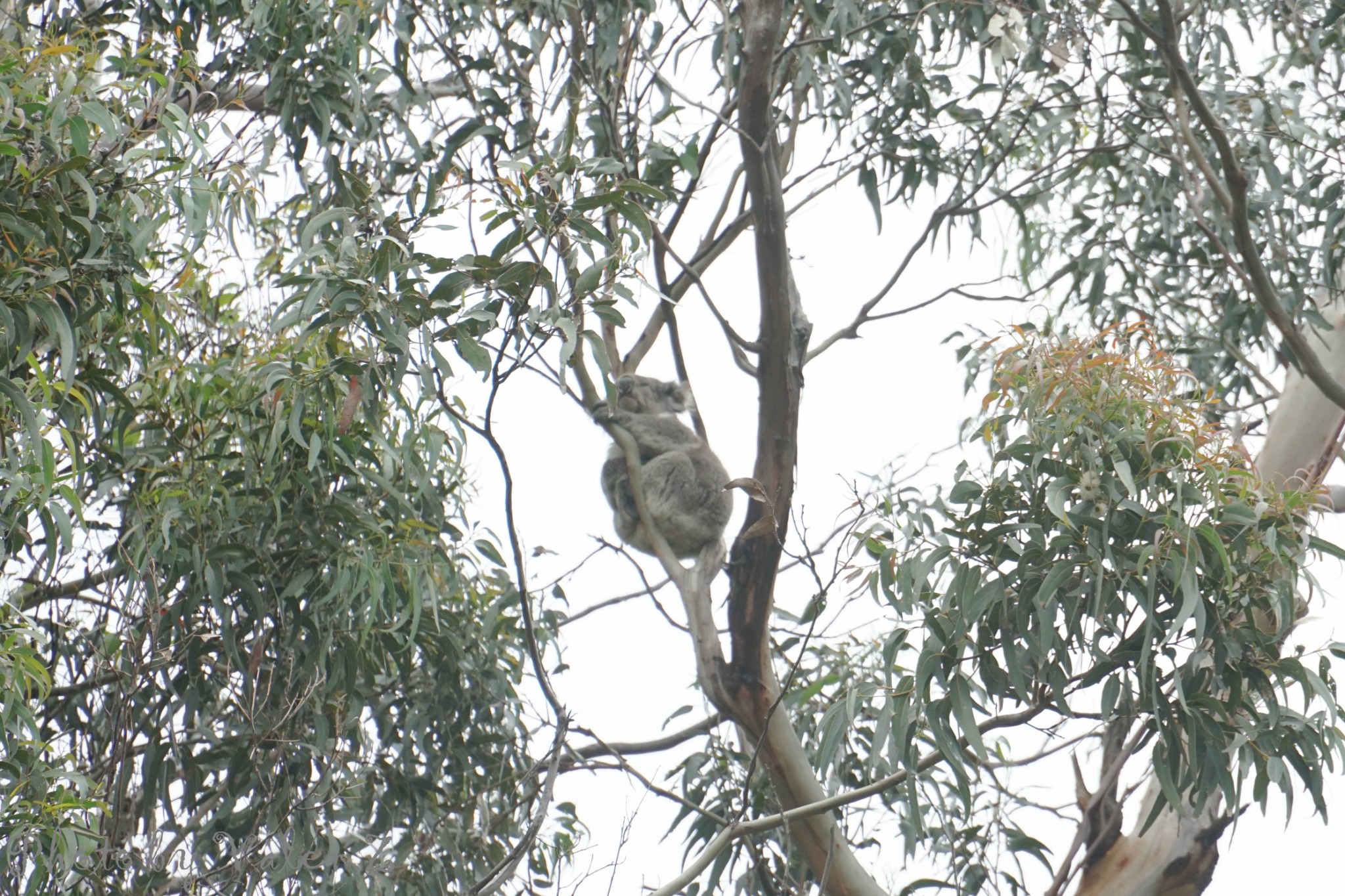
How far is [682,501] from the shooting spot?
15.1 ft

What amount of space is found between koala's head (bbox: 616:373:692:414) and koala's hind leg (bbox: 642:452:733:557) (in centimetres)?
20

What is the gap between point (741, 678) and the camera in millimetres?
3205

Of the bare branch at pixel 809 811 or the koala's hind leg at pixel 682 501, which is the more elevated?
the koala's hind leg at pixel 682 501

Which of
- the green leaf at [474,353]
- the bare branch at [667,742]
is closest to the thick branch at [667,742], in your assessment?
the bare branch at [667,742]

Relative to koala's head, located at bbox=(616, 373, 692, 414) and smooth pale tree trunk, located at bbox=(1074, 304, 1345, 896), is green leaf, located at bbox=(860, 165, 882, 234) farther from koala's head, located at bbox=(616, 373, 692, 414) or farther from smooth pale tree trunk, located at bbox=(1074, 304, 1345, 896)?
smooth pale tree trunk, located at bbox=(1074, 304, 1345, 896)

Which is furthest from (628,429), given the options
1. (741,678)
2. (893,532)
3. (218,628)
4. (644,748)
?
(893,532)

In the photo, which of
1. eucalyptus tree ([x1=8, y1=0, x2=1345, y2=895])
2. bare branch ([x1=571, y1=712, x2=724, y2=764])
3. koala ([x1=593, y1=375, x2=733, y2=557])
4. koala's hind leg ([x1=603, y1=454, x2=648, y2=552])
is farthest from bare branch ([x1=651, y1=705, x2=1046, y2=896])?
koala's hind leg ([x1=603, y1=454, x2=648, y2=552])

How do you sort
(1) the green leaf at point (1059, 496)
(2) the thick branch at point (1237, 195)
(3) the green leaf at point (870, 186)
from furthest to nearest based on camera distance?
1. (3) the green leaf at point (870, 186)
2. (2) the thick branch at point (1237, 195)
3. (1) the green leaf at point (1059, 496)

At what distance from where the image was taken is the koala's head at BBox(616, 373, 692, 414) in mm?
4570

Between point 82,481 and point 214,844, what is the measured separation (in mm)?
913

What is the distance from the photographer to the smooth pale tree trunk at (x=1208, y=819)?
3.62 meters

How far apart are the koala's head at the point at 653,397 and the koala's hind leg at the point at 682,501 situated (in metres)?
0.20

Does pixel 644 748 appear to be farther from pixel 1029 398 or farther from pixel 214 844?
pixel 1029 398

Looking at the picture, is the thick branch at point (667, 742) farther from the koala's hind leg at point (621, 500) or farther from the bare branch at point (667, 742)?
the koala's hind leg at point (621, 500)
